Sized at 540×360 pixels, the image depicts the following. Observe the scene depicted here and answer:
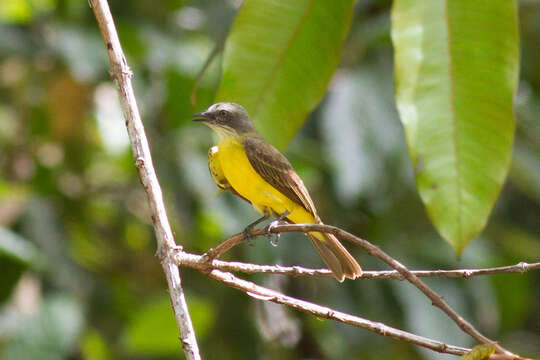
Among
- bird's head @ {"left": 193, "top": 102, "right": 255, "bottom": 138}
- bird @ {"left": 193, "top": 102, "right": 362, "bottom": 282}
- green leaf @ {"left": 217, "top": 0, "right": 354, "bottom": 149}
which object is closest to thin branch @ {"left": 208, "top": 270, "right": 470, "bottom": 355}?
green leaf @ {"left": 217, "top": 0, "right": 354, "bottom": 149}

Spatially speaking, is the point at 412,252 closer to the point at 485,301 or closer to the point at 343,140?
the point at 485,301

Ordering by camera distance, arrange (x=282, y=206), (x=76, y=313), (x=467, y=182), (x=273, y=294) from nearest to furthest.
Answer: (x=273, y=294) < (x=467, y=182) < (x=282, y=206) < (x=76, y=313)

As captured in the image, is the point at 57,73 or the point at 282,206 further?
the point at 57,73

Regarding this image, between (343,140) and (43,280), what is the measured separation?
5.84ft

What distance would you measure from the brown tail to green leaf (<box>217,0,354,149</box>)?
385 mm

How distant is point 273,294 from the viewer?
1.60 m

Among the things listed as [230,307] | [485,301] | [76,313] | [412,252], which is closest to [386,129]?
[412,252]

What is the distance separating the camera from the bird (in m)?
2.56

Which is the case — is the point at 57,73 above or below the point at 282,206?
above

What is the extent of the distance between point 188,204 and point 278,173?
185 centimetres

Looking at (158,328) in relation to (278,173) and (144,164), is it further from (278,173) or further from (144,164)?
(144,164)

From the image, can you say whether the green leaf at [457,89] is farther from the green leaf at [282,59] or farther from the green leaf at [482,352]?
the green leaf at [482,352]

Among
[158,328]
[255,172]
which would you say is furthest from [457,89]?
[158,328]

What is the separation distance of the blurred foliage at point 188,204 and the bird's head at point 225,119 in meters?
0.94
